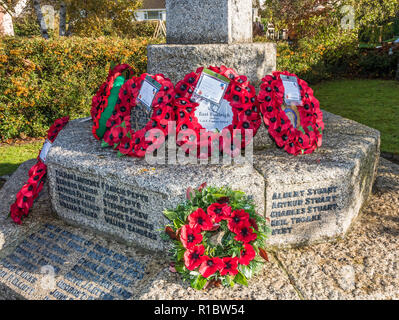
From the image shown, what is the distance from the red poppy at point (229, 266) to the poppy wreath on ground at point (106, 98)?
5.57 ft

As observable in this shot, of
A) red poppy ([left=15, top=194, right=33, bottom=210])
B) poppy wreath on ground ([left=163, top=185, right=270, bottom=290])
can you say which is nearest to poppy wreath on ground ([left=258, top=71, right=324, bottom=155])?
poppy wreath on ground ([left=163, top=185, right=270, bottom=290])

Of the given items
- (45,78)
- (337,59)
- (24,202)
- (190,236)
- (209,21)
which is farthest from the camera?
(337,59)

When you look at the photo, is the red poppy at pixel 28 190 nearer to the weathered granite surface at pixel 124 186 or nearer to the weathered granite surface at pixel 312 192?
the weathered granite surface at pixel 124 186

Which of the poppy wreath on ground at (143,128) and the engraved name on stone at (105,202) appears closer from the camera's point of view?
the engraved name on stone at (105,202)

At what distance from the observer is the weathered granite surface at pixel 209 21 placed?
130 inches

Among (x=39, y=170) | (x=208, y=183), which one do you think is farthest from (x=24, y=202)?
(x=208, y=183)

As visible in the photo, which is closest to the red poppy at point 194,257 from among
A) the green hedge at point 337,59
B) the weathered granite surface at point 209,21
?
the weathered granite surface at point 209,21

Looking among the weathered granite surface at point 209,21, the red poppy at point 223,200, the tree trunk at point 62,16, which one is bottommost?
the red poppy at point 223,200

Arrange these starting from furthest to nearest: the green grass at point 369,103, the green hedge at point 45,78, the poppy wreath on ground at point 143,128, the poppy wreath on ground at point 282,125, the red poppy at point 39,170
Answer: the green hedge at point 45,78, the green grass at point 369,103, the red poppy at point 39,170, the poppy wreath on ground at point 282,125, the poppy wreath on ground at point 143,128

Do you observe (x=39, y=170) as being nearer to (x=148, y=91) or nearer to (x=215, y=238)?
(x=148, y=91)

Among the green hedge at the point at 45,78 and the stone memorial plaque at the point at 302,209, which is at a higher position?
the green hedge at the point at 45,78

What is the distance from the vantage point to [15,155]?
568 centimetres

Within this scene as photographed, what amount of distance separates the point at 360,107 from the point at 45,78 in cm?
630

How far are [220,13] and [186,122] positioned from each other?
1.12 meters
